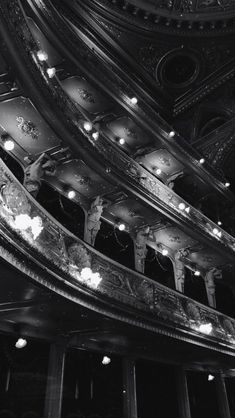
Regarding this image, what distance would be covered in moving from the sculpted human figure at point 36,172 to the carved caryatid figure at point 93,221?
5.88 ft

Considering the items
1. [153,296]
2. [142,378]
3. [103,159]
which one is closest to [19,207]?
[103,159]

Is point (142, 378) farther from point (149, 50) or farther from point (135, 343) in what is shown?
point (149, 50)

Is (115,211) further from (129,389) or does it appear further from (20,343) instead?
(129,389)

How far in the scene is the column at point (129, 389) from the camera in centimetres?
902

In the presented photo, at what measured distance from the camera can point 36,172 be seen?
8641 millimetres

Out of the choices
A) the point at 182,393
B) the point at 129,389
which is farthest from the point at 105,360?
the point at 182,393

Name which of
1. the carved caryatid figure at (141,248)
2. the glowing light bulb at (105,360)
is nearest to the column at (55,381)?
the glowing light bulb at (105,360)

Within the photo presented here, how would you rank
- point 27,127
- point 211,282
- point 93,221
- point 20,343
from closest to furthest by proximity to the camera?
point 20,343 < point 27,127 < point 93,221 < point 211,282

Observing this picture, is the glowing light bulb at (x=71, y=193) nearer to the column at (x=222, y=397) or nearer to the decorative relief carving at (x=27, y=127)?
the decorative relief carving at (x=27, y=127)

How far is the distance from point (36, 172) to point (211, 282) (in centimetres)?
858

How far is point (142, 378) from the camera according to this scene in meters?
10.1

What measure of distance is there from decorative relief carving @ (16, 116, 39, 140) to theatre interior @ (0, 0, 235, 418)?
0.10 feet

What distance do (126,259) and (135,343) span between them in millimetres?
2552

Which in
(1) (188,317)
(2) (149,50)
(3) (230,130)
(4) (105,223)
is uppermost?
(2) (149,50)
